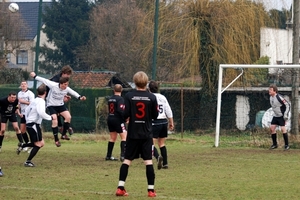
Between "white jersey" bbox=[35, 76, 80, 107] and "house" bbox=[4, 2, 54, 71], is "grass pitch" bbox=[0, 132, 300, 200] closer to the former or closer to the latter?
"white jersey" bbox=[35, 76, 80, 107]

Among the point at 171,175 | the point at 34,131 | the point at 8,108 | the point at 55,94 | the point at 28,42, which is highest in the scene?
the point at 28,42

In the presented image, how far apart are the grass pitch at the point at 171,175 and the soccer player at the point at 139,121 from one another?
406 mm

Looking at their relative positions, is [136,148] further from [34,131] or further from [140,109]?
[34,131]

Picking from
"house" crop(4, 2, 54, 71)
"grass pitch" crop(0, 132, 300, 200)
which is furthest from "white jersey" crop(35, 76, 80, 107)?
"house" crop(4, 2, 54, 71)

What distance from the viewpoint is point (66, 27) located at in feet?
217

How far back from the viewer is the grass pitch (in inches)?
437

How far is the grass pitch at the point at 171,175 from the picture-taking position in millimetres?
11102

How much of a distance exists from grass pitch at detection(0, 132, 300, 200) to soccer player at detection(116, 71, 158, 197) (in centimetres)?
41

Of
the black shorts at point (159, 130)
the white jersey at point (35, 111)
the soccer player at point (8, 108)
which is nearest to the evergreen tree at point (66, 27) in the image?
→ the soccer player at point (8, 108)

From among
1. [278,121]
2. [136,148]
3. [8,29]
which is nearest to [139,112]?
[136,148]

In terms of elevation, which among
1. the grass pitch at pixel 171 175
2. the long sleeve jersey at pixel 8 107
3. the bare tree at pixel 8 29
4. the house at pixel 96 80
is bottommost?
the grass pitch at pixel 171 175

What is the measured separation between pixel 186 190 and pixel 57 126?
22.8 feet

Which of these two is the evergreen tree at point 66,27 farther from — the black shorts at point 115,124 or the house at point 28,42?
the black shorts at point 115,124

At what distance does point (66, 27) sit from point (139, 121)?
5654cm
